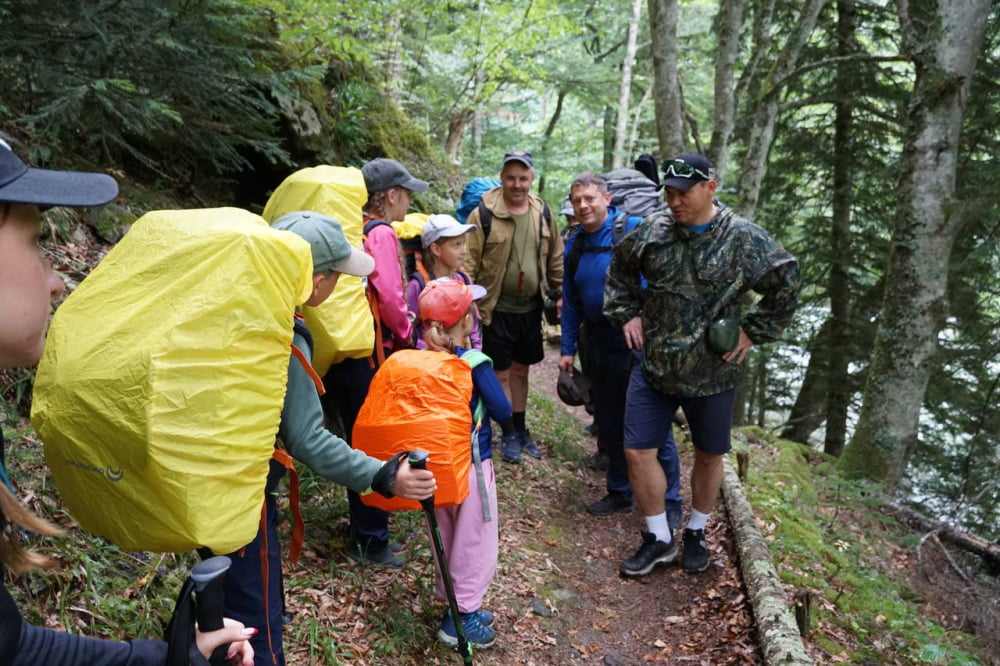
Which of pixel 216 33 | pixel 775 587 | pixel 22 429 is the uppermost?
pixel 216 33

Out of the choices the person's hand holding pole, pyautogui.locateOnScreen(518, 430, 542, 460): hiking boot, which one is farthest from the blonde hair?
pyautogui.locateOnScreen(518, 430, 542, 460): hiking boot

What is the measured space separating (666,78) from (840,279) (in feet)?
20.8

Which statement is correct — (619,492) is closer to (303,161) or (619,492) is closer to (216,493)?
(216,493)

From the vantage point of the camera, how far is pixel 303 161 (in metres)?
7.71

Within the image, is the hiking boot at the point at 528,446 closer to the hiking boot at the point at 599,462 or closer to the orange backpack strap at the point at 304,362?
the hiking boot at the point at 599,462

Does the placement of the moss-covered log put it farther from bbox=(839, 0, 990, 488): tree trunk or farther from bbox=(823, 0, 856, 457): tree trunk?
bbox=(823, 0, 856, 457): tree trunk

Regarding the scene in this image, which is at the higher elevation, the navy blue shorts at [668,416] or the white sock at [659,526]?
the navy blue shorts at [668,416]

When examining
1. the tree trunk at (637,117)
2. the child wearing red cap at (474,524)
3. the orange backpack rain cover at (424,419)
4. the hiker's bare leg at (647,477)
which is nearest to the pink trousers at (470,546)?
the child wearing red cap at (474,524)

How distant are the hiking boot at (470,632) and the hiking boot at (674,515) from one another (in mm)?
2199

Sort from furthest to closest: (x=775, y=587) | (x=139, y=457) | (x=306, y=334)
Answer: (x=775, y=587), (x=306, y=334), (x=139, y=457)

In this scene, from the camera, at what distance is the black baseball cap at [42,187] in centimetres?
128

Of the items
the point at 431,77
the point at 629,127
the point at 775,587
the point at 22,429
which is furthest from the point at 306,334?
the point at 629,127

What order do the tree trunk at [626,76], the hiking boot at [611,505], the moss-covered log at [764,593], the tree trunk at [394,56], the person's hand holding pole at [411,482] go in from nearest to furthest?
the person's hand holding pole at [411,482] < the moss-covered log at [764,593] < the hiking boot at [611,505] < the tree trunk at [394,56] < the tree trunk at [626,76]

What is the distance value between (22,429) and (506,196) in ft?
13.7
